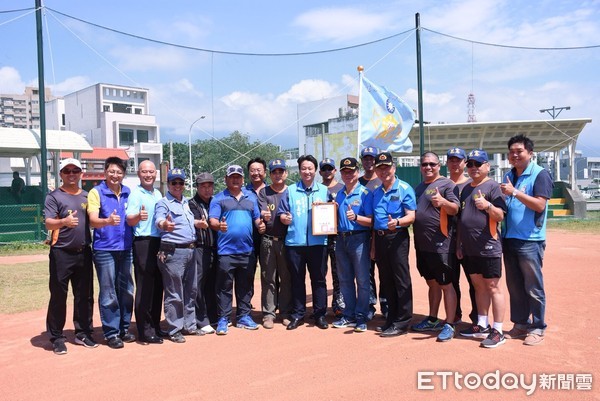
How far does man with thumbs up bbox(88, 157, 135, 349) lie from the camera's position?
546cm

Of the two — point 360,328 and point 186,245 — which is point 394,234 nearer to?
point 360,328

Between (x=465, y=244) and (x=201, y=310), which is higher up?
(x=465, y=244)

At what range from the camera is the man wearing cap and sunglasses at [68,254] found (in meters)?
5.32

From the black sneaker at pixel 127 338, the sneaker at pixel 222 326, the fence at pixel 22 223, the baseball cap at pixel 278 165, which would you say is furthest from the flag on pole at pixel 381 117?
the fence at pixel 22 223

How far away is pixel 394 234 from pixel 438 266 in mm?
576

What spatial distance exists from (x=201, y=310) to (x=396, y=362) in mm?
2452

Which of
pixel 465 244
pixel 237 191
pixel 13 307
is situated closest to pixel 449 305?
pixel 465 244

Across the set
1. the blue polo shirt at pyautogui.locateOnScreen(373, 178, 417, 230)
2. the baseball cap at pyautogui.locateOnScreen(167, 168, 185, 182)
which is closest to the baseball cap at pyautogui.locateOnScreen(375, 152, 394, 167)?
the blue polo shirt at pyautogui.locateOnScreen(373, 178, 417, 230)

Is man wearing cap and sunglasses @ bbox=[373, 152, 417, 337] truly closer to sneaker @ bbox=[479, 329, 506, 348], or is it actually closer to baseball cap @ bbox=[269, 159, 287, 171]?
sneaker @ bbox=[479, 329, 506, 348]

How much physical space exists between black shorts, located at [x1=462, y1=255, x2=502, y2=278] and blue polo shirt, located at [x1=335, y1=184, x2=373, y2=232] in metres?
1.24

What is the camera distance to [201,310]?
240 inches

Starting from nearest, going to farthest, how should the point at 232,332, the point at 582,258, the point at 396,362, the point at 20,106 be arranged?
the point at 396,362 → the point at 232,332 → the point at 582,258 → the point at 20,106

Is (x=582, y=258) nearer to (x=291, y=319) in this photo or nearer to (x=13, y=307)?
(x=291, y=319)

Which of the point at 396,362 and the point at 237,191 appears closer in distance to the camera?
the point at 396,362
